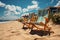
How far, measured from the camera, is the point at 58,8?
6.78 meters

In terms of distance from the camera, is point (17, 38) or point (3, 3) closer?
point (17, 38)

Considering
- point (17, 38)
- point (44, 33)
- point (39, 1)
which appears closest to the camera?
point (17, 38)

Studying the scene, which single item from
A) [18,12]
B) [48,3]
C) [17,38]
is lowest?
[17,38]

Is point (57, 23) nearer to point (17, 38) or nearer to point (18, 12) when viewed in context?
point (18, 12)

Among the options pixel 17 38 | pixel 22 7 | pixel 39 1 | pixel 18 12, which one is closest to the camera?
pixel 17 38

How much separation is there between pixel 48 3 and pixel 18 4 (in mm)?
1344

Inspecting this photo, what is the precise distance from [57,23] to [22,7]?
1780 millimetres

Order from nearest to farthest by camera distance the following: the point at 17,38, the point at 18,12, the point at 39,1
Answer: the point at 17,38
the point at 39,1
the point at 18,12

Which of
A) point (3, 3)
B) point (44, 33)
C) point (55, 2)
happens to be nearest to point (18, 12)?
point (3, 3)

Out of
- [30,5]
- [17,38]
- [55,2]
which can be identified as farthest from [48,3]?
[17,38]

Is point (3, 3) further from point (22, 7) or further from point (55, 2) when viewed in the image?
point (55, 2)

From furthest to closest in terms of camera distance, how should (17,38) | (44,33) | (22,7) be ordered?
(22,7), (44,33), (17,38)

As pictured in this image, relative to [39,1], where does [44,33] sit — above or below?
below

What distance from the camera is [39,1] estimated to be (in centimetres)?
551
